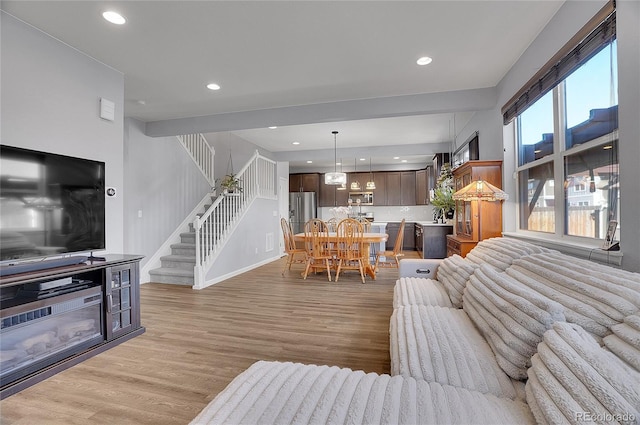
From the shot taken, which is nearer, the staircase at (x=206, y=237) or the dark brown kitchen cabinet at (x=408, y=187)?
the staircase at (x=206, y=237)

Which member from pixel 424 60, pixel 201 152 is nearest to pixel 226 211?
pixel 201 152

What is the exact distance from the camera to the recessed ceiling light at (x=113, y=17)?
234 centimetres

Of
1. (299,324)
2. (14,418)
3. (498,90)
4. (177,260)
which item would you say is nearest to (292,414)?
(14,418)

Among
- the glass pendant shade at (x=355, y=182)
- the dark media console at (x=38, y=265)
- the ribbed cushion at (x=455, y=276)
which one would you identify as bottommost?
the ribbed cushion at (x=455, y=276)

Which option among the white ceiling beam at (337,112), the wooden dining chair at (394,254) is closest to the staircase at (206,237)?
the white ceiling beam at (337,112)

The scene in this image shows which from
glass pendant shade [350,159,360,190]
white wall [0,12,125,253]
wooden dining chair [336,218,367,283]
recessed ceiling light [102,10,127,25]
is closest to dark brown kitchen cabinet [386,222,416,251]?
glass pendant shade [350,159,360,190]

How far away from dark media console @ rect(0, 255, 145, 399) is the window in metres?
3.74

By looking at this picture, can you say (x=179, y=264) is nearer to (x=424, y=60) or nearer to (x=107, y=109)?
(x=107, y=109)

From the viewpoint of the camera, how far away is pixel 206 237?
5.29 metres

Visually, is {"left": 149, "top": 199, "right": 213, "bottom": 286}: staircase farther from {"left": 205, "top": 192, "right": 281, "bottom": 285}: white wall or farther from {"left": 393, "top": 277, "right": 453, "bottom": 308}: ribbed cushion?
{"left": 393, "top": 277, "right": 453, "bottom": 308}: ribbed cushion

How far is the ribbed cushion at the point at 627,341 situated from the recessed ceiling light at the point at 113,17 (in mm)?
3482

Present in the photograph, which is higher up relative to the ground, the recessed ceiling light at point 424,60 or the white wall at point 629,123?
the recessed ceiling light at point 424,60

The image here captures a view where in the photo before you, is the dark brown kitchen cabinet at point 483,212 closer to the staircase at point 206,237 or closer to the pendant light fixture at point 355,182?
the staircase at point 206,237

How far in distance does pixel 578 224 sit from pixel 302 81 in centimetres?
297
